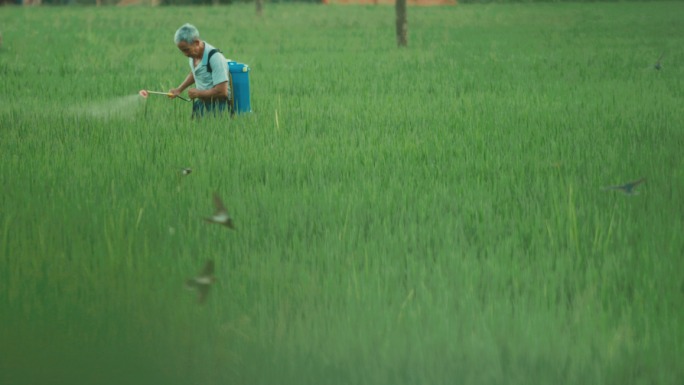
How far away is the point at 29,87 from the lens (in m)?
8.69

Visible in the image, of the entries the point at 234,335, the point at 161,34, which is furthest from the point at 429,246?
the point at 161,34

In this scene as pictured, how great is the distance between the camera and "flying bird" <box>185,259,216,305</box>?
7.37ft

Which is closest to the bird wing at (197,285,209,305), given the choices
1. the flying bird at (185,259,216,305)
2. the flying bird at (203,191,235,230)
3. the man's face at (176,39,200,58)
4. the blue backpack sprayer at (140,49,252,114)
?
the flying bird at (185,259,216,305)

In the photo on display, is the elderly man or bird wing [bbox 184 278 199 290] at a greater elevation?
the elderly man

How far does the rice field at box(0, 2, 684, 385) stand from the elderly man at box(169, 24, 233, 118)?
0.98ft

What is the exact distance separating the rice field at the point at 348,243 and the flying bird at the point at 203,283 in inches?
2.5

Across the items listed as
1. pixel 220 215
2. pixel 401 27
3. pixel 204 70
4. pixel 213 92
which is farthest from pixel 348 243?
pixel 401 27

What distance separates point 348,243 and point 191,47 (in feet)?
11.5

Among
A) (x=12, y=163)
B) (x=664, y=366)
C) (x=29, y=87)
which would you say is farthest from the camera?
(x=29, y=87)

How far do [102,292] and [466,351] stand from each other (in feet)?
4.76

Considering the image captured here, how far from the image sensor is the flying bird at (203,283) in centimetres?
225

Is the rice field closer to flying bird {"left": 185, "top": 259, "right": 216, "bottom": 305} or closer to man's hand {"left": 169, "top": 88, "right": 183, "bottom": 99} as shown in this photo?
flying bird {"left": 185, "top": 259, "right": 216, "bottom": 305}

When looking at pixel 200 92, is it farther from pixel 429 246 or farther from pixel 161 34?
pixel 161 34

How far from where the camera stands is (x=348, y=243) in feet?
9.47
